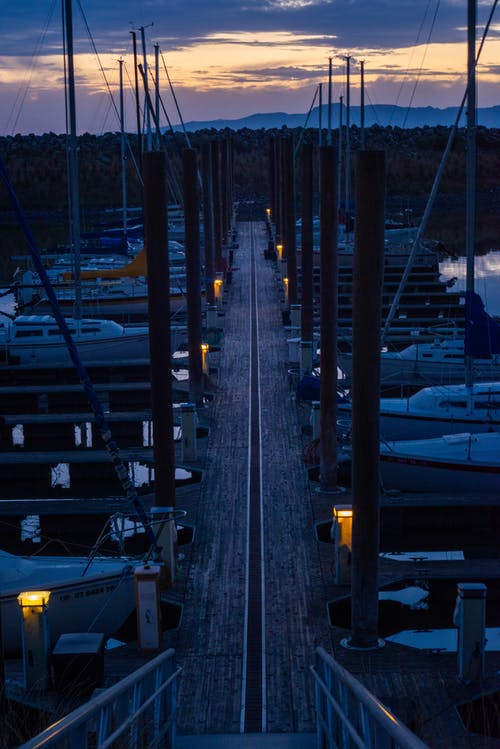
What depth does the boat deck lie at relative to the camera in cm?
922

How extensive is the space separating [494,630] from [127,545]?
5.81 meters

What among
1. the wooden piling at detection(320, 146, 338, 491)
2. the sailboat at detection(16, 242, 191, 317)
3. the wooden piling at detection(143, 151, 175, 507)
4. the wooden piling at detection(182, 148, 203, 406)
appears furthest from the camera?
the sailboat at detection(16, 242, 191, 317)

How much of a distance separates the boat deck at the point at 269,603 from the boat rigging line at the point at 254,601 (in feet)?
0.06

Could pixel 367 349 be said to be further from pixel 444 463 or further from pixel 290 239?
pixel 290 239

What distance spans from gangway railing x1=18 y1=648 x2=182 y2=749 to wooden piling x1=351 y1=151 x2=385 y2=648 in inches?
106

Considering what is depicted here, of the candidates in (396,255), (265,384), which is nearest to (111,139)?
(396,255)

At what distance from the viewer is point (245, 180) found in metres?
94.1

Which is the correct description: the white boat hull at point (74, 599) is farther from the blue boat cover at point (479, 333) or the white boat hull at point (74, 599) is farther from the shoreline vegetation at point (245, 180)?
the shoreline vegetation at point (245, 180)

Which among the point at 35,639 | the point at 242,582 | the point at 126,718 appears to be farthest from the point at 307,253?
the point at 126,718

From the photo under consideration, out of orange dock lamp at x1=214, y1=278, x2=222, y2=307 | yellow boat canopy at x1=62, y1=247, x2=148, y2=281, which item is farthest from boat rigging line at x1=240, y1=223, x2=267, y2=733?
yellow boat canopy at x1=62, y1=247, x2=148, y2=281

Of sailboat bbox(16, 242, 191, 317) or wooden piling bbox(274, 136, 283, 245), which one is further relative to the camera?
wooden piling bbox(274, 136, 283, 245)

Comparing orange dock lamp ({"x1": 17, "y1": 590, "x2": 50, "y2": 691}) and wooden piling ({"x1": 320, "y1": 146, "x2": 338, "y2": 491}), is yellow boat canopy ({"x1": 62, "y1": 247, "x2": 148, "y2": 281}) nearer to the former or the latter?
wooden piling ({"x1": 320, "y1": 146, "x2": 338, "y2": 491})

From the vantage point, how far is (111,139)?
372ft

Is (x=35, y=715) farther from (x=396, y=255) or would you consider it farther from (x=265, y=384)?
(x=396, y=255)
